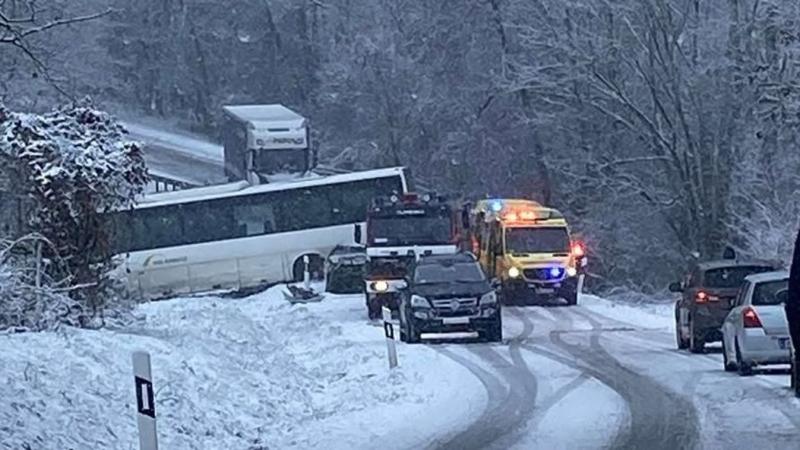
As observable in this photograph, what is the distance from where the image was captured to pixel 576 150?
61.8m

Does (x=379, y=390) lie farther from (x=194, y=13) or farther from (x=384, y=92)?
(x=194, y=13)

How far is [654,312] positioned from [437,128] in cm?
2982

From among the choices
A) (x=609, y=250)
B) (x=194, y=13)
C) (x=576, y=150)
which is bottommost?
(x=609, y=250)

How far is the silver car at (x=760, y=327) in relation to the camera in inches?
850

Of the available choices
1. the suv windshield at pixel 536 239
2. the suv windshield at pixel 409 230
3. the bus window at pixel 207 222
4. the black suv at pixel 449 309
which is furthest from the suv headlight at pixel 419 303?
Answer: the bus window at pixel 207 222

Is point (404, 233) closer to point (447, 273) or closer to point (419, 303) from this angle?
point (447, 273)

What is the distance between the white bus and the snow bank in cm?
2609

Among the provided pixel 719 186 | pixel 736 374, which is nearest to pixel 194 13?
Answer: pixel 719 186

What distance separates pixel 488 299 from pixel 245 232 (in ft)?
84.7

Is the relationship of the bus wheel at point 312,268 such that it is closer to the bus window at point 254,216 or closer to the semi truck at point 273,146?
the bus window at point 254,216

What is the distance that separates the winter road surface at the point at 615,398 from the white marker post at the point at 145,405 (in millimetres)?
3868

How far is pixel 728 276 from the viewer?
27.0 m

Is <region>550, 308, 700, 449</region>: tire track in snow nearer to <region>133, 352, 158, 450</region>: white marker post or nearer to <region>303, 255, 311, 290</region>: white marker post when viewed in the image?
<region>133, 352, 158, 450</region>: white marker post

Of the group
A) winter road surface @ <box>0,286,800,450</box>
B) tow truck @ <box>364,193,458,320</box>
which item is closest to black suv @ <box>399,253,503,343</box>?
winter road surface @ <box>0,286,800,450</box>
